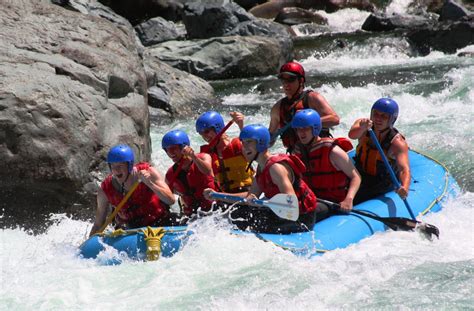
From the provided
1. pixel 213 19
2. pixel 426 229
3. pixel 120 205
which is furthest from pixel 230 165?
pixel 213 19

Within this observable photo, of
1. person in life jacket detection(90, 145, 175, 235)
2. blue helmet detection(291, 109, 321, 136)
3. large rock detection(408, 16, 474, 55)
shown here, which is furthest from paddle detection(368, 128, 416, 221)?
large rock detection(408, 16, 474, 55)

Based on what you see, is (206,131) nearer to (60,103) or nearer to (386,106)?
(386,106)

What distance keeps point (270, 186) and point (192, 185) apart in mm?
837

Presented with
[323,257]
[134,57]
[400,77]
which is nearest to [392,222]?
[323,257]

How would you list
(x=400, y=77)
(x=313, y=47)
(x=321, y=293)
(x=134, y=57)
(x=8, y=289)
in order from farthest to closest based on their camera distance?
(x=313, y=47) → (x=400, y=77) → (x=134, y=57) → (x=8, y=289) → (x=321, y=293)

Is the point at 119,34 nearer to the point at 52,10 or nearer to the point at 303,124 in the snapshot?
the point at 52,10

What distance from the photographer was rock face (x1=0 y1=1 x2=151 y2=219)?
7.77 meters

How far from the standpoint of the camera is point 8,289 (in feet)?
18.8

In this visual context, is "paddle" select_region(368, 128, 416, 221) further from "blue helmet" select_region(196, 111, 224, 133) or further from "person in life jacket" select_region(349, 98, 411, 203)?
"blue helmet" select_region(196, 111, 224, 133)

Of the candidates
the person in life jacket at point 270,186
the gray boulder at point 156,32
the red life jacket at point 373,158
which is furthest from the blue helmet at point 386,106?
the gray boulder at point 156,32

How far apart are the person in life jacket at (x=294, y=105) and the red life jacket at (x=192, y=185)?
0.75 metres

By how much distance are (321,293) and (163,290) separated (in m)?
1.06

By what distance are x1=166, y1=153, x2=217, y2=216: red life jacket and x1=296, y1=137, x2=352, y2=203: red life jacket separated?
785mm

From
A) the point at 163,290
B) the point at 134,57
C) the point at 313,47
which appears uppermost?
the point at 163,290
